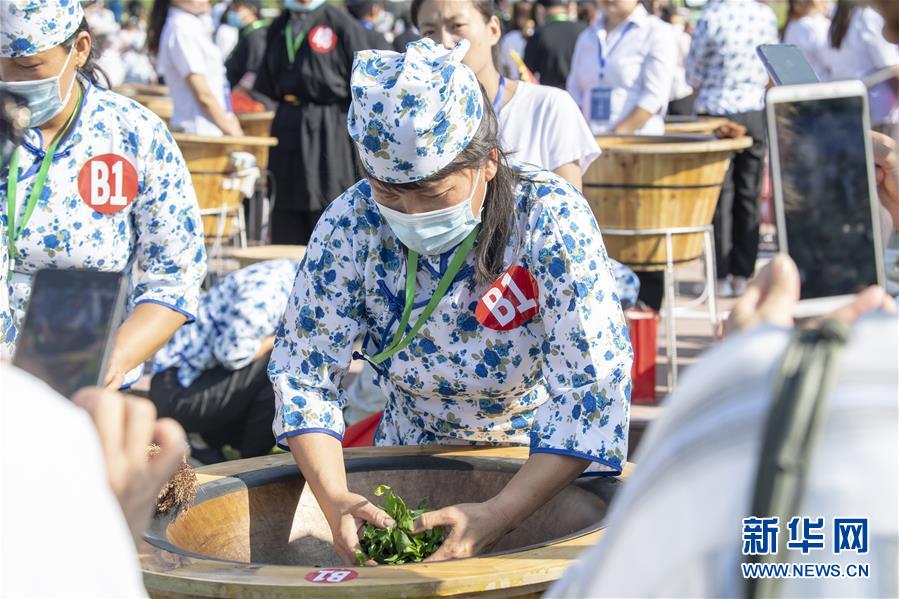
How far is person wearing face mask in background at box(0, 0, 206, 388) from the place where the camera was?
9.19 ft

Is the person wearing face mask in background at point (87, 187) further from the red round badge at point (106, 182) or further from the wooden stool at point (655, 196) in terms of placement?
the wooden stool at point (655, 196)

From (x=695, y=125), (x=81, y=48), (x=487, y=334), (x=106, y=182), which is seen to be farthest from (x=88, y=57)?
(x=695, y=125)

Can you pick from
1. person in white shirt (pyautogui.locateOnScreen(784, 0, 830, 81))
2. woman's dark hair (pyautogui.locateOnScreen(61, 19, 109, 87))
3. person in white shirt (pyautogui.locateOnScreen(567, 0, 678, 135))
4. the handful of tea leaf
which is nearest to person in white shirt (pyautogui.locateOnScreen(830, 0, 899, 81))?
person in white shirt (pyautogui.locateOnScreen(784, 0, 830, 81))

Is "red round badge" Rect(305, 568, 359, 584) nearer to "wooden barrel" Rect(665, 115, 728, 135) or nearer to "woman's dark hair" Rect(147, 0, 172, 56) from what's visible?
"wooden barrel" Rect(665, 115, 728, 135)

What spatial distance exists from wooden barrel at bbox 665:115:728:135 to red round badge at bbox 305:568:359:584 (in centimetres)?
514

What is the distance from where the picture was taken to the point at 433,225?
7.84ft

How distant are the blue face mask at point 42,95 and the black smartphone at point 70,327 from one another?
1.46 metres

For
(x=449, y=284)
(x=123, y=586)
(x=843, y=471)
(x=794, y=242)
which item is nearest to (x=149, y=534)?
(x=449, y=284)

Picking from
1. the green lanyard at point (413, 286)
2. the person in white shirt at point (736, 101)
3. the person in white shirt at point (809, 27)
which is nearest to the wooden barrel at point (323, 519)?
the green lanyard at point (413, 286)

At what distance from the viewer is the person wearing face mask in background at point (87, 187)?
2.80 metres

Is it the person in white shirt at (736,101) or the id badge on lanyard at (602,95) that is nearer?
the id badge on lanyard at (602,95)

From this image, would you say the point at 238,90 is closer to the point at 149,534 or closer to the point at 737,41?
the point at 737,41

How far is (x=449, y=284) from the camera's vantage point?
2.47 meters

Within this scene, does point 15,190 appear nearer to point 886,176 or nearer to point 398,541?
point 398,541
